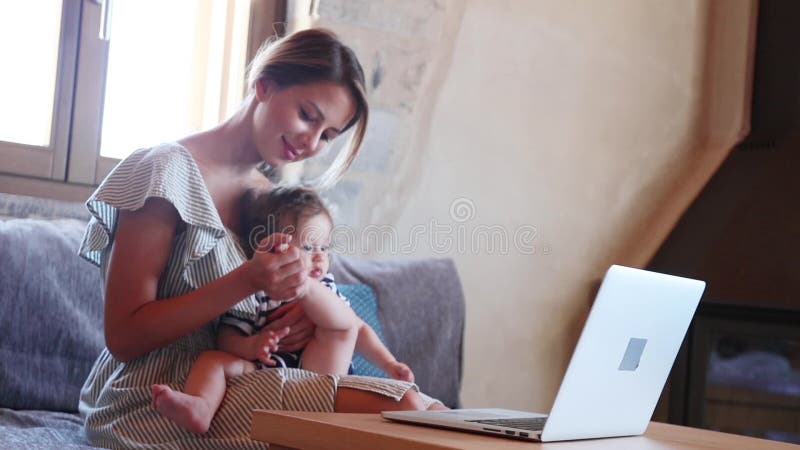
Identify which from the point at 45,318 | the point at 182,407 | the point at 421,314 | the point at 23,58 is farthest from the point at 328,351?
the point at 23,58

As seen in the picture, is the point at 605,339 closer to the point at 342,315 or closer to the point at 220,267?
the point at 342,315

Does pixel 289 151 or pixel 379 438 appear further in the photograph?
pixel 289 151

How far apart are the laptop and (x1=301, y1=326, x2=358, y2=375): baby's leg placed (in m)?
0.30

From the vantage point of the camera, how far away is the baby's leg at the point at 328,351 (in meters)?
1.42

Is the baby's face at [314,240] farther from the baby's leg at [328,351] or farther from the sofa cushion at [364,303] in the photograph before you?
the sofa cushion at [364,303]

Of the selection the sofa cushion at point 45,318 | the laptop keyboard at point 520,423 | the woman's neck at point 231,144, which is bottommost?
the sofa cushion at point 45,318

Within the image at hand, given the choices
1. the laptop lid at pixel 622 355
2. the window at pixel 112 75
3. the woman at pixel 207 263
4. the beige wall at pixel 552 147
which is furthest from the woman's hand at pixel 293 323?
the beige wall at pixel 552 147

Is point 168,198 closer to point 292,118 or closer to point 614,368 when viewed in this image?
point 292,118

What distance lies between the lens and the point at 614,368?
3.44 feet

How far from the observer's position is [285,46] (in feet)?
5.21

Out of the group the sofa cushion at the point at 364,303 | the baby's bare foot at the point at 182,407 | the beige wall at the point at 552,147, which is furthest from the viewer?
the beige wall at the point at 552,147

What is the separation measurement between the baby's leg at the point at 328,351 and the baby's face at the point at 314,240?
93 mm

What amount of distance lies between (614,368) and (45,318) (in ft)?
3.26

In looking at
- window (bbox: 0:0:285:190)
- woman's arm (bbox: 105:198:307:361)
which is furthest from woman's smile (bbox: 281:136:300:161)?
window (bbox: 0:0:285:190)
